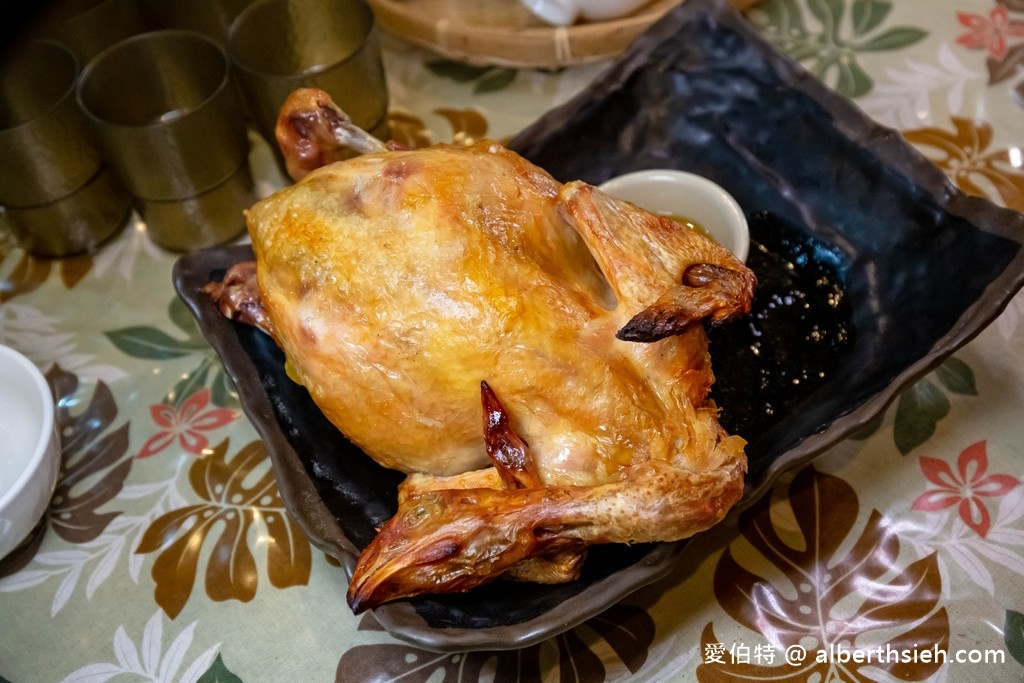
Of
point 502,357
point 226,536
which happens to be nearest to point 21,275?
point 226,536

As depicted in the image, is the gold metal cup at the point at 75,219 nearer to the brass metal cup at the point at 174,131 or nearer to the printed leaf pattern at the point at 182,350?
the brass metal cup at the point at 174,131

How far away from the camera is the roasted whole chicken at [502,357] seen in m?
1.04

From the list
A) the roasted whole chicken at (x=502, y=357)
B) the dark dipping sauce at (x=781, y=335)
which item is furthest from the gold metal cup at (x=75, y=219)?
the dark dipping sauce at (x=781, y=335)

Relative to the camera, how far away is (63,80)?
1735mm

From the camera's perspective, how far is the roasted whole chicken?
104 cm

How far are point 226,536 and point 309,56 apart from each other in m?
1.09

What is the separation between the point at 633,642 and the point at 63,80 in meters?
1.58

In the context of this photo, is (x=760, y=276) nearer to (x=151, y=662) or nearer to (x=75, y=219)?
(x=151, y=662)

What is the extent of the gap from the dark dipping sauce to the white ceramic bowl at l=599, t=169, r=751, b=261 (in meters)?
0.09

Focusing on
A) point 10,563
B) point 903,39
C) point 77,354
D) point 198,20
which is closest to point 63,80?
point 198,20

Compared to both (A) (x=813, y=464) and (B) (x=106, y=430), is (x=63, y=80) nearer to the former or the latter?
(B) (x=106, y=430)

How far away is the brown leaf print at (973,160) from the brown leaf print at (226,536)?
4.92ft

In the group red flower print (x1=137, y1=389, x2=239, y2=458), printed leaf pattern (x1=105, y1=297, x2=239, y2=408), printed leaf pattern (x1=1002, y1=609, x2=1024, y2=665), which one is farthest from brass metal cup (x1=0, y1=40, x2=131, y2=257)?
printed leaf pattern (x1=1002, y1=609, x2=1024, y2=665)

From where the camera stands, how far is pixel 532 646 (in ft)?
4.00
